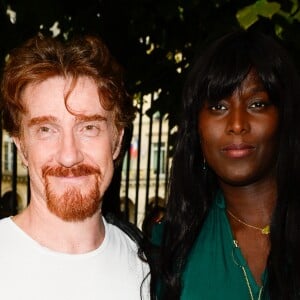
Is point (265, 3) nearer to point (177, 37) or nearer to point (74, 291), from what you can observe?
point (74, 291)

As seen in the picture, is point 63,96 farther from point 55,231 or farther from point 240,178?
point 240,178

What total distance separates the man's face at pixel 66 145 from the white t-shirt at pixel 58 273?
0.17 m

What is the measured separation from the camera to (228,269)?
267 centimetres

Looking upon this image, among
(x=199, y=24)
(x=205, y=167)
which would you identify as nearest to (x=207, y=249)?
(x=205, y=167)

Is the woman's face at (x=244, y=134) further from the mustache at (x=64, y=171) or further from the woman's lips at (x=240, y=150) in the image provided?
the mustache at (x=64, y=171)

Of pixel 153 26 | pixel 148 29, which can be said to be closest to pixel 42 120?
pixel 148 29

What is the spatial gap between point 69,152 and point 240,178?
0.73 meters

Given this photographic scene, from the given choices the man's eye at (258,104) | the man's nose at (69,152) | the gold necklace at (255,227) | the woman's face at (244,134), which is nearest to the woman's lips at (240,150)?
the woman's face at (244,134)

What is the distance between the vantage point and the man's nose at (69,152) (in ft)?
7.55

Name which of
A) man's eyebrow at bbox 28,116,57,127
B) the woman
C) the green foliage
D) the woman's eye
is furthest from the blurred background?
man's eyebrow at bbox 28,116,57,127

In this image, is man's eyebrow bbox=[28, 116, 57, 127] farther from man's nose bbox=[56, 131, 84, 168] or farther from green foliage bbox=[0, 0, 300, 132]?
green foliage bbox=[0, 0, 300, 132]

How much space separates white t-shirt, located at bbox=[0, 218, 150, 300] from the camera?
7.43 feet

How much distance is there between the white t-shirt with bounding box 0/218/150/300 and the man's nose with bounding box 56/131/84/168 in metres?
0.34

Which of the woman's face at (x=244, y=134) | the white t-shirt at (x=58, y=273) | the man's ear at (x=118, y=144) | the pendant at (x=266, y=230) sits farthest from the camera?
the pendant at (x=266, y=230)
